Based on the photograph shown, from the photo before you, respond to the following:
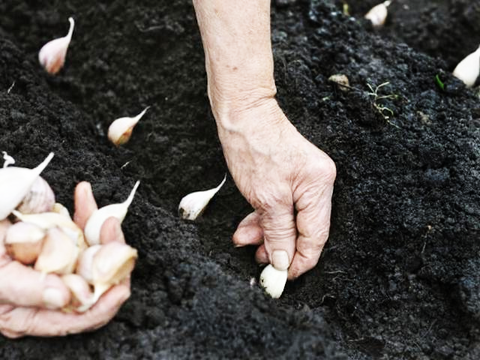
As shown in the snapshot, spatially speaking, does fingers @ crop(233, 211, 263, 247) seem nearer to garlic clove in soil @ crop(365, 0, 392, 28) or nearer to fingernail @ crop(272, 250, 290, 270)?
fingernail @ crop(272, 250, 290, 270)

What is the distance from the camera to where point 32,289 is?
1397 mm

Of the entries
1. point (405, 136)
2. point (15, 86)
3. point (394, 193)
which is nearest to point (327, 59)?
point (405, 136)

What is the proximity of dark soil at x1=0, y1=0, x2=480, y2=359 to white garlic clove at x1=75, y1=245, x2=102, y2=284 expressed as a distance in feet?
0.59

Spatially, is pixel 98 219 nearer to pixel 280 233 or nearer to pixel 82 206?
pixel 82 206

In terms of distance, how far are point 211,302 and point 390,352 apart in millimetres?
534

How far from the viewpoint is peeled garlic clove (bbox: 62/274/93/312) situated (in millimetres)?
1412

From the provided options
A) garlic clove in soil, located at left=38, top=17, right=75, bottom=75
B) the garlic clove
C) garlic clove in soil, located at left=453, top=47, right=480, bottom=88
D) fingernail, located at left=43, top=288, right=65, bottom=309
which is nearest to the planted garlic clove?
fingernail, located at left=43, top=288, right=65, bottom=309

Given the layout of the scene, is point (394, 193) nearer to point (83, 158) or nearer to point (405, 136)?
point (405, 136)

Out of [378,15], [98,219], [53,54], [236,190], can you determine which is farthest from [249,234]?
[378,15]

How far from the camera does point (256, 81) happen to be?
190 centimetres

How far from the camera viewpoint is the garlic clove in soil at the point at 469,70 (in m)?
2.38

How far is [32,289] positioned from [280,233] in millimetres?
731

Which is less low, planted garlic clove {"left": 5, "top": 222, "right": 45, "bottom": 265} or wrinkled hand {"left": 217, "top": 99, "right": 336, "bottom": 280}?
planted garlic clove {"left": 5, "top": 222, "right": 45, "bottom": 265}

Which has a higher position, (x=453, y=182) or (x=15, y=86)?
(x=15, y=86)
